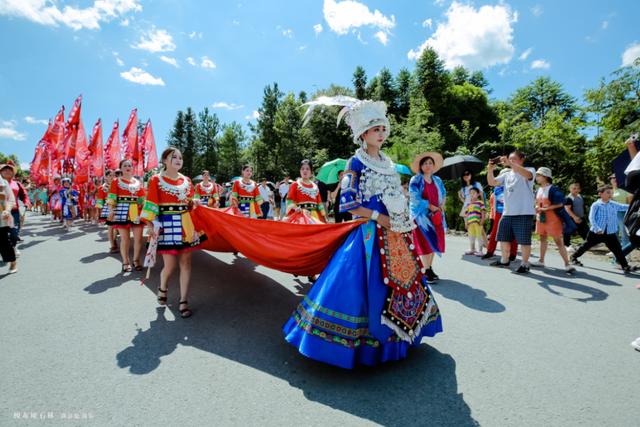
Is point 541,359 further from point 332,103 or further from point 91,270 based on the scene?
point 91,270

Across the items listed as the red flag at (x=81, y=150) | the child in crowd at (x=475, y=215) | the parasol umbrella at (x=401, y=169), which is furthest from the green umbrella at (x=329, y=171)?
the red flag at (x=81, y=150)

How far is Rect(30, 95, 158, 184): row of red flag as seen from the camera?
41.3 ft

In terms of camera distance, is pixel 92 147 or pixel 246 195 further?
pixel 92 147

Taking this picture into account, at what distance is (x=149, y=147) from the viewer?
12828 millimetres

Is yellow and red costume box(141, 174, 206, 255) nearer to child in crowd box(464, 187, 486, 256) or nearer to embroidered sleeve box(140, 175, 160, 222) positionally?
embroidered sleeve box(140, 175, 160, 222)

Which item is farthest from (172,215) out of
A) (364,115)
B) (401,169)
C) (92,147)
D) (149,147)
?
(92,147)

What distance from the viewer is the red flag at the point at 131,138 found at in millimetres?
12641

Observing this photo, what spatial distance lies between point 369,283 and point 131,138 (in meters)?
13.3

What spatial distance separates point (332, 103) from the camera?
127 inches

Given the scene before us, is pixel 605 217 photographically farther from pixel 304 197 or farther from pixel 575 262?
pixel 304 197

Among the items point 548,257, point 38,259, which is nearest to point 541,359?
point 548,257

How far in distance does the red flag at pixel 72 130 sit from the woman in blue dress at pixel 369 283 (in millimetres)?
13691

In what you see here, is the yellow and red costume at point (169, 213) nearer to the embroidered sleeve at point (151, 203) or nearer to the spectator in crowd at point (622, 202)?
the embroidered sleeve at point (151, 203)

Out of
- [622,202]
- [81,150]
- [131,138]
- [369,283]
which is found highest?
[131,138]
